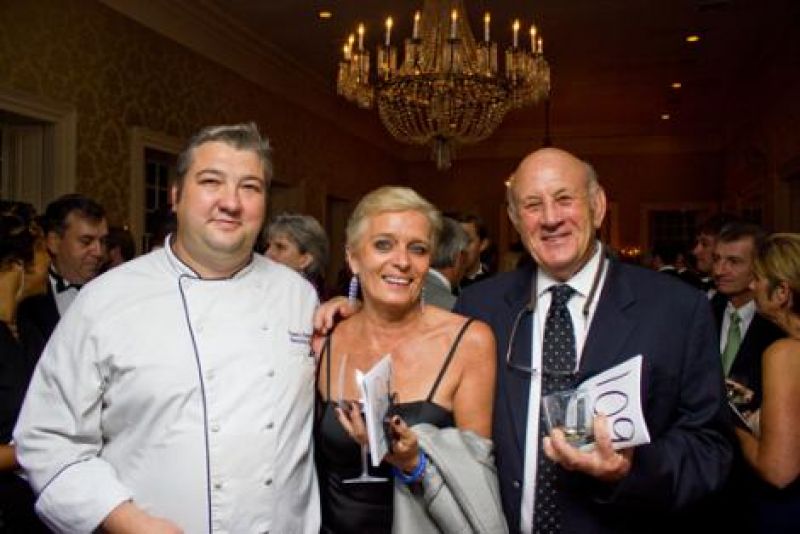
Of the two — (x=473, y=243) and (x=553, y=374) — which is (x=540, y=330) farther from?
(x=473, y=243)

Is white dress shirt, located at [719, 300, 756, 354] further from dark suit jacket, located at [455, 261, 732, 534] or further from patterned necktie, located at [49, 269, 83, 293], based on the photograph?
patterned necktie, located at [49, 269, 83, 293]

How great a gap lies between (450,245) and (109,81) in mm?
2940

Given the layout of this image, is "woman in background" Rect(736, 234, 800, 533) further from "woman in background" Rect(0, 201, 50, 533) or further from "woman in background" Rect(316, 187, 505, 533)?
"woman in background" Rect(0, 201, 50, 533)

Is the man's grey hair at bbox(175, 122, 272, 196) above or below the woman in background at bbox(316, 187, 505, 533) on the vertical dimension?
above

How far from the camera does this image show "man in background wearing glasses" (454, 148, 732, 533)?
163cm

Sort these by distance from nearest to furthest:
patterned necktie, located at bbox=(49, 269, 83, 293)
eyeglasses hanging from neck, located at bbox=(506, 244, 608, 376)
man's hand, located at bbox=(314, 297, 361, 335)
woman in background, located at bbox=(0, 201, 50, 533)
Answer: eyeglasses hanging from neck, located at bbox=(506, 244, 608, 376) < man's hand, located at bbox=(314, 297, 361, 335) < woman in background, located at bbox=(0, 201, 50, 533) < patterned necktie, located at bbox=(49, 269, 83, 293)

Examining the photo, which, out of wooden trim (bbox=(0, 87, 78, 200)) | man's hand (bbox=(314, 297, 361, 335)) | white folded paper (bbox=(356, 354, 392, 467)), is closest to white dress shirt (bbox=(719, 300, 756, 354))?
man's hand (bbox=(314, 297, 361, 335))

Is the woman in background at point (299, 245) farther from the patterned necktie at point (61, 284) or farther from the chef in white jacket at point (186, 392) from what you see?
the chef in white jacket at point (186, 392)

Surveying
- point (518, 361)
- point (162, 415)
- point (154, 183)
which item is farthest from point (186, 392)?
point (154, 183)

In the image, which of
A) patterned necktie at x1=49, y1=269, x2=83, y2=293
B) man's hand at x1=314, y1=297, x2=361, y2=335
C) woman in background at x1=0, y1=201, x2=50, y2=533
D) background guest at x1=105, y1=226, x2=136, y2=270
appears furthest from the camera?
background guest at x1=105, y1=226, x2=136, y2=270

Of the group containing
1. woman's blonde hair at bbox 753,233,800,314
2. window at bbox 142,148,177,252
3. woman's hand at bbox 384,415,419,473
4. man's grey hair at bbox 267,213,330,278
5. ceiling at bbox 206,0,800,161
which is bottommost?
woman's hand at bbox 384,415,419,473

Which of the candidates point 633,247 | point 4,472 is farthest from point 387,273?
point 633,247

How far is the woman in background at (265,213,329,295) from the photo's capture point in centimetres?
339

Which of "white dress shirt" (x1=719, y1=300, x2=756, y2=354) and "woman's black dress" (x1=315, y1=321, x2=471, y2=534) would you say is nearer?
"woman's black dress" (x1=315, y1=321, x2=471, y2=534)
